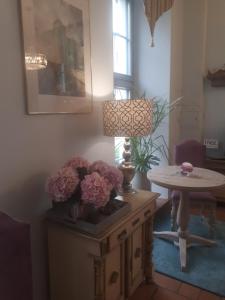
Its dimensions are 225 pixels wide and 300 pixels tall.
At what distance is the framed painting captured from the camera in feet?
4.42

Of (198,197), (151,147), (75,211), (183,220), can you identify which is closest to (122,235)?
(75,211)

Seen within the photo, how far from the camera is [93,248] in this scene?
1272 millimetres

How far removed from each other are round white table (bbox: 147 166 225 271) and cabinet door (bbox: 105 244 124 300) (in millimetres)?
681

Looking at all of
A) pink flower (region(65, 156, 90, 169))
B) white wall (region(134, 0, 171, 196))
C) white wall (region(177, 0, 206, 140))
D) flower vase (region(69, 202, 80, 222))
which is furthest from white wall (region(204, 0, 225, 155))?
flower vase (region(69, 202, 80, 222))

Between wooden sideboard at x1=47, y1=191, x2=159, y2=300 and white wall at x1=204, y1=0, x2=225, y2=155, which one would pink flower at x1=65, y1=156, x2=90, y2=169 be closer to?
wooden sideboard at x1=47, y1=191, x2=159, y2=300

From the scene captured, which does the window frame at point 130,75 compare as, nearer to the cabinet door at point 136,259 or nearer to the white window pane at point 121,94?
the white window pane at point 121,94

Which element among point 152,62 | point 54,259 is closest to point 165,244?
point 54,259

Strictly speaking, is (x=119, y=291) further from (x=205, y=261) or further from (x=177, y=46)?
(x=177, y=46)

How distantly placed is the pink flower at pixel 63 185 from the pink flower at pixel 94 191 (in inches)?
2.2

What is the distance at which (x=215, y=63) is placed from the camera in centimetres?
341

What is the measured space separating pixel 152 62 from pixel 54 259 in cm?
245

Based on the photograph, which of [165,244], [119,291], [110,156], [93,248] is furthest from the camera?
[165,244]

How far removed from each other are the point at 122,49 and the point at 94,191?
219cm

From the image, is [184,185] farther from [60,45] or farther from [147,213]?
[60,45]
